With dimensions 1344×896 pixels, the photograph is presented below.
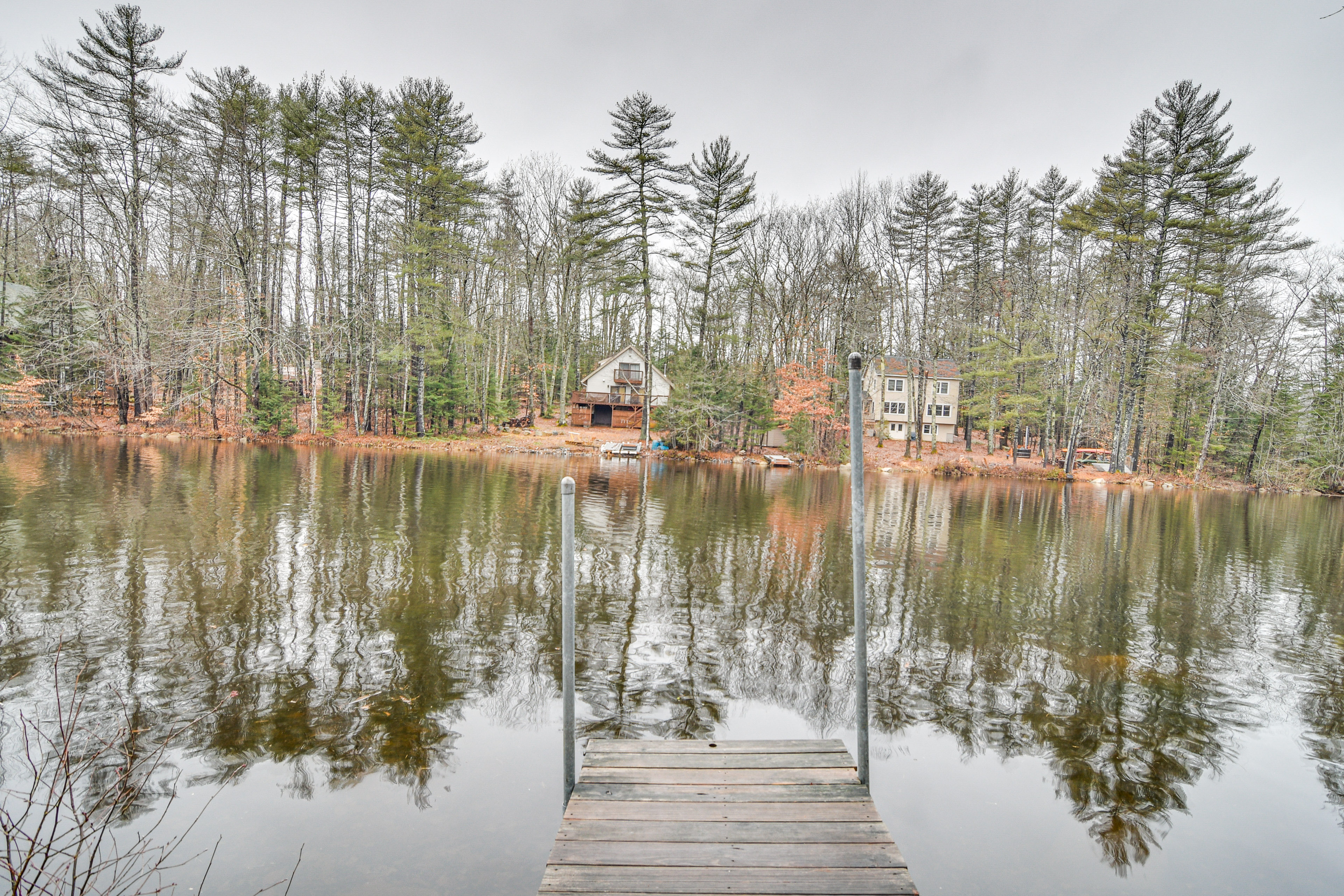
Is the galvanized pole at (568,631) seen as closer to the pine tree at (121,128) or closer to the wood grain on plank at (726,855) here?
the wood grain on plank at (726,855)

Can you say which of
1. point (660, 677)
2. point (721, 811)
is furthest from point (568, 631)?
point (660, 677)

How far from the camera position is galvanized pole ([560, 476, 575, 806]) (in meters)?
3.77

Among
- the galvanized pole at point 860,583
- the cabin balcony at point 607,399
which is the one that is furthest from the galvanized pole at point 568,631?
the cabin balcony at point 607,399

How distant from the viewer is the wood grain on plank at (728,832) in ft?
10.1

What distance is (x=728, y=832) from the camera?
3.13 meters

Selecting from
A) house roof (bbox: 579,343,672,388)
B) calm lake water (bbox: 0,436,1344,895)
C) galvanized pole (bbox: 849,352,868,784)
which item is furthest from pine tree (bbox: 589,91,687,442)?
galvanized pole (bbox: 849,352,868,784)

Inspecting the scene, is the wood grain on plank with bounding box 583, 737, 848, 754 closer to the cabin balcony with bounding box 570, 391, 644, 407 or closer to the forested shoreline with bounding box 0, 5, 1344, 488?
the forested shoreline with bounding box 0, 5, 1344, 488

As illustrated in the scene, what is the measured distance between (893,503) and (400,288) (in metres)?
26.2

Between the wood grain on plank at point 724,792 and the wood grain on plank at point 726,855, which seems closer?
the wood grain on plank at point 726,855

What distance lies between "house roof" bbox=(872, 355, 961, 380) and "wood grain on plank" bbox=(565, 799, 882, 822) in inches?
1465

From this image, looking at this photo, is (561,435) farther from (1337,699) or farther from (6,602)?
(1337,699)

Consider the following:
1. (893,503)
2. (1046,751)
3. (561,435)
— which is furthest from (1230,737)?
(561,435)

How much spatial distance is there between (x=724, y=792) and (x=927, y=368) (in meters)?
45.6

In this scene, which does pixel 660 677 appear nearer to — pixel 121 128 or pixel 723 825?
pixel 723 825
